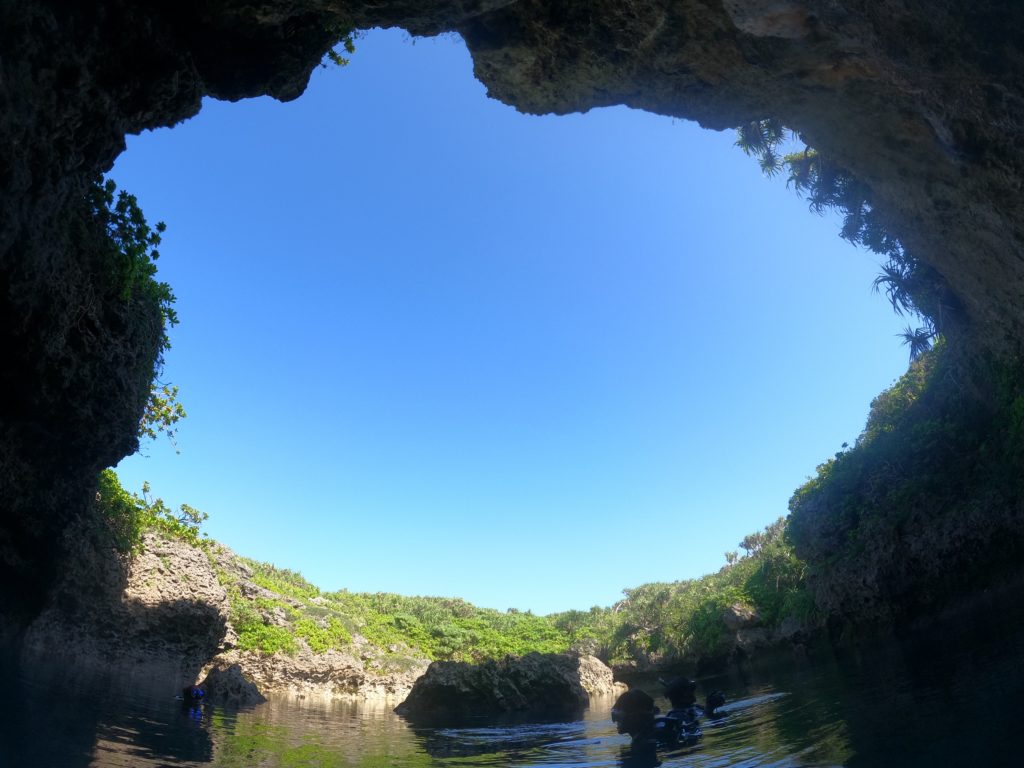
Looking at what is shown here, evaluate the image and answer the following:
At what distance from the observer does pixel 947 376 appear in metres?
22.0

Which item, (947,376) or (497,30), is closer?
(497,30)

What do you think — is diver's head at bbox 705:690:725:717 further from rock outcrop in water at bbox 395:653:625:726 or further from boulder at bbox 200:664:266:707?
boulder at bbox 200:664:266:707

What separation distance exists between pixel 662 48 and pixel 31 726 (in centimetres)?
1851

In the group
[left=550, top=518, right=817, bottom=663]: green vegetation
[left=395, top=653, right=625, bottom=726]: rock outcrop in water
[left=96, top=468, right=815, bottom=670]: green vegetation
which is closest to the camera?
[left=395, top=653, right=625, bottom=726]: rock outcrop in water

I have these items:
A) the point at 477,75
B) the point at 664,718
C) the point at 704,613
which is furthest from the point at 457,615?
the point at 477,75

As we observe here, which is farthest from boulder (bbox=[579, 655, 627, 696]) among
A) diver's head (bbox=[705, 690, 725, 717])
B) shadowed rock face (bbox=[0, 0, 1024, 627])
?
shadowed rock face (bbox=[0, 0, 1024, 627])

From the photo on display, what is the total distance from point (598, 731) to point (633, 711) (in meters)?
1.10

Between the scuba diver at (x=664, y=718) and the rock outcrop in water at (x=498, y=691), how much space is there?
5.50 m

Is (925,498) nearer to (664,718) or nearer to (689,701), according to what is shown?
(689,701)

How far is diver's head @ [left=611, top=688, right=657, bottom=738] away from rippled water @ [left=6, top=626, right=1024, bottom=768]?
48 cm

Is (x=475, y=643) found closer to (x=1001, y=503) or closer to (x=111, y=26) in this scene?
(x=1001, y=503)

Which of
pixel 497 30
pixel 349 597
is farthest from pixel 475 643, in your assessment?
pixel 497 30

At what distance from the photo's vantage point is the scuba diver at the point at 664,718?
32.7 feet

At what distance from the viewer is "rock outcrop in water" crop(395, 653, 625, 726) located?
18.9 meters
